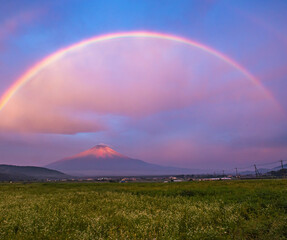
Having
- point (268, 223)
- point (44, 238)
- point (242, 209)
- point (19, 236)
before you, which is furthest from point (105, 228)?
point (242, 209)

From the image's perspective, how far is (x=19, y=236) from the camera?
1238cm

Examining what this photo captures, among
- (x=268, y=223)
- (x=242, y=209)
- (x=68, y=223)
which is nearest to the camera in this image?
(x=268, y=223)

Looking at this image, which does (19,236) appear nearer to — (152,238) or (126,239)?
(126,239)

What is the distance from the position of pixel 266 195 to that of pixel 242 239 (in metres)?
18.2

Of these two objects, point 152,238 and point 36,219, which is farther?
point 36,219

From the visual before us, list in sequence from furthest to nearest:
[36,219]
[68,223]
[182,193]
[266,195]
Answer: [182,193]
[266,195]
[36,219]
[68,223]

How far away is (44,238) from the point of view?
39.8 feet

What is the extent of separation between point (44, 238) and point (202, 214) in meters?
11.3

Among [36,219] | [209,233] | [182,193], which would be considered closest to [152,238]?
[209,233]

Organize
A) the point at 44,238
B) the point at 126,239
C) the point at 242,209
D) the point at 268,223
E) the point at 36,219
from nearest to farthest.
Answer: the point at 126,239
the point at 44,238
the point at 268,223
the point at 36,219
the point at 242,209

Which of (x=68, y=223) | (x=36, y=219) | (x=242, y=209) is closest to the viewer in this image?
(x=68, y=223)

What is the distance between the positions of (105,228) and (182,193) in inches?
1000

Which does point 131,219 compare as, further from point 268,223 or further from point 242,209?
point 242,209

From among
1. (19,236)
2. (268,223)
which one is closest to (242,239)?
(268,223)
